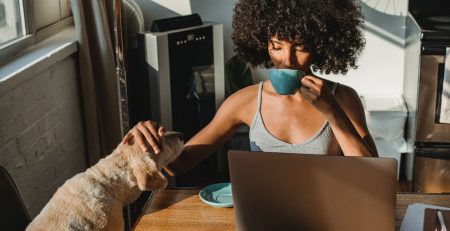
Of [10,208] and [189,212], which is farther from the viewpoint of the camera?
[189,212]

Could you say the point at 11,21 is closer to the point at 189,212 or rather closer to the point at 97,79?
the point at 97,79

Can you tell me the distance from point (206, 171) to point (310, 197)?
240cm

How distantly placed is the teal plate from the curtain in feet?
4.10

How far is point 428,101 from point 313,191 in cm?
204

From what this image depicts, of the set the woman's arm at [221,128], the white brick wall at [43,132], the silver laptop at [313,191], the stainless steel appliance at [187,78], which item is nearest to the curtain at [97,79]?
the white brick wall at [43,132]

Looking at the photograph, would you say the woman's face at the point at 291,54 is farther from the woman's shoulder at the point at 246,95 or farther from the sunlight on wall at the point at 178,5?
the sunlight on wall at the point at 178,5

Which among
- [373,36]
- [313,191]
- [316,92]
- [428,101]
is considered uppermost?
[316,92]

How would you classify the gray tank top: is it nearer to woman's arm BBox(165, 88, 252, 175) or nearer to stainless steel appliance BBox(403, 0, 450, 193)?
woman's arm BBox(165, 88, 252, 175)

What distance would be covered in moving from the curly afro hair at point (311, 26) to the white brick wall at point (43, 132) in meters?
0.85

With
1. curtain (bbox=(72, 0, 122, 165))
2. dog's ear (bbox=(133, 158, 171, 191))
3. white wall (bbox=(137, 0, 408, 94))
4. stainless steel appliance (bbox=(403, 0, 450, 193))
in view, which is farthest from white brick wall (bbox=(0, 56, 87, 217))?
stainless steel appliance (bbox=(403, 0, 450, 193))

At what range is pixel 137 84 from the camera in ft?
11.2

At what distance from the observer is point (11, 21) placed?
8.73 feet

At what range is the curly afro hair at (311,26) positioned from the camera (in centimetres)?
187

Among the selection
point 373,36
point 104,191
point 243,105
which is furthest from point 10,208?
point 373,36
